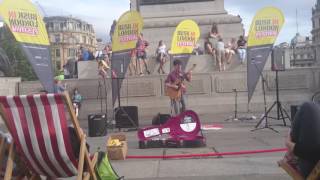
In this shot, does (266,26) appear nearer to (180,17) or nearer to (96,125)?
(96,125)

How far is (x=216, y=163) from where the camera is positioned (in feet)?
30.7

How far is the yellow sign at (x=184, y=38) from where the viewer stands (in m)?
18.4

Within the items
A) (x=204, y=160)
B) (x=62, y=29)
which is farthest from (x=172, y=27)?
(x=62, y=29)

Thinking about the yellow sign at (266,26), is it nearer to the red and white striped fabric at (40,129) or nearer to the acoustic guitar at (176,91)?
the acoustic guitar at (176,91)

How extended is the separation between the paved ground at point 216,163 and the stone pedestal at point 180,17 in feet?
41.4

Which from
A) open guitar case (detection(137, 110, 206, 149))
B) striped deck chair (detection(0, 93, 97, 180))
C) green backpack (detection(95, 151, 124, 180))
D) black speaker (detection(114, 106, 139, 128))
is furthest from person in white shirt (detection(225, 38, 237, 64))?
striped deck chair (detection(0, 93, 97, 180))

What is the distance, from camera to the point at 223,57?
2288 cm

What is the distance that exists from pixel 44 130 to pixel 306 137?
8.18ft

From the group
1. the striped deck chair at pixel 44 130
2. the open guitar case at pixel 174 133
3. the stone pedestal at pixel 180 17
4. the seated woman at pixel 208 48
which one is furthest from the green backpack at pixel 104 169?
the stone pedestal at pixel 180 17

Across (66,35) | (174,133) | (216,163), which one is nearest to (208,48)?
(174,133)

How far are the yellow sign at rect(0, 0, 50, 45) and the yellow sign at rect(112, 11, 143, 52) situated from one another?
3.95 metres

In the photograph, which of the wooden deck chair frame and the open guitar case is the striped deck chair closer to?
the wooden deck chair frame

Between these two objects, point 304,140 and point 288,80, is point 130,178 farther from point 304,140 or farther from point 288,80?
point 288,80

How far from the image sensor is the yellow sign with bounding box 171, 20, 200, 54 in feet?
60.3
